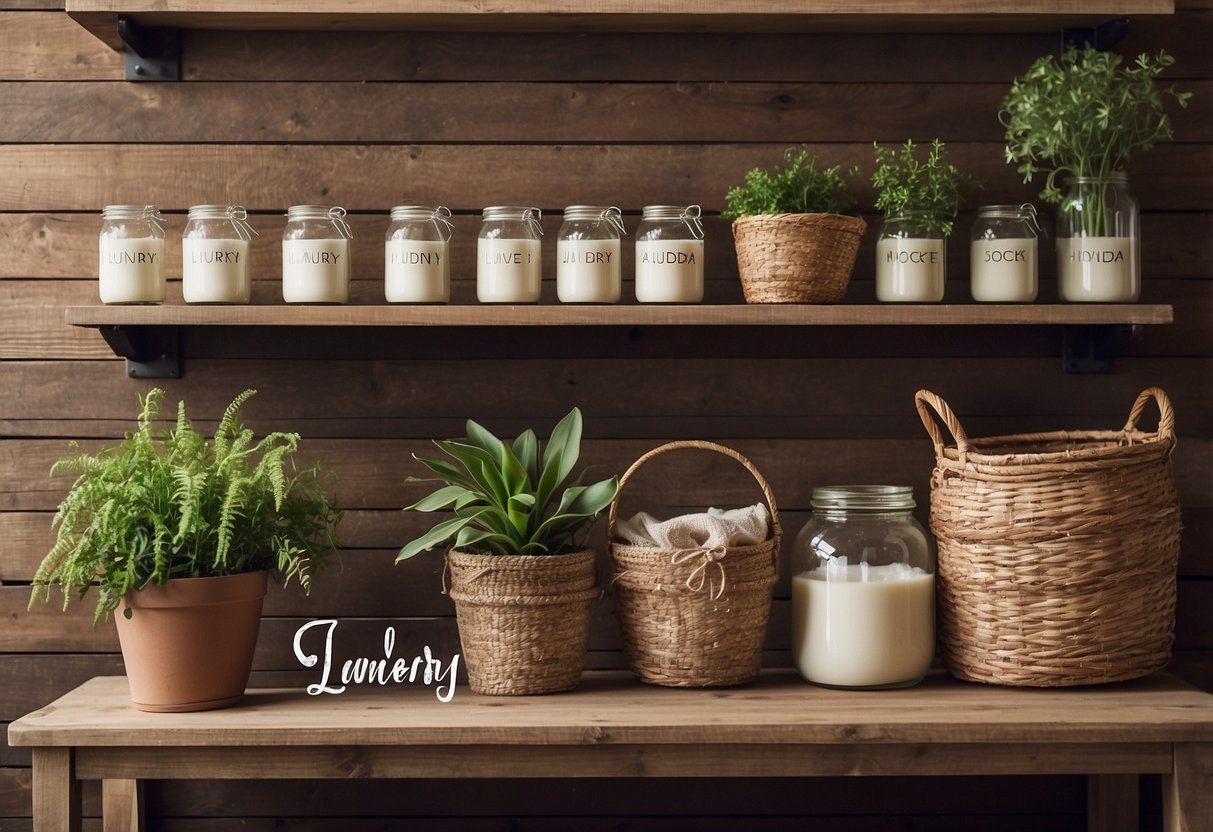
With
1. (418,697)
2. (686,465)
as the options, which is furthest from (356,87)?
(418,697)

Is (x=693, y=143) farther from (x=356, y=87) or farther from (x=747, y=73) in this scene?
(x=356, y=87)

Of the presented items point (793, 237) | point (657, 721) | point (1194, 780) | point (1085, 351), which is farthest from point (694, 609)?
point (1085, 351)

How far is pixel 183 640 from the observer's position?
1405 mm

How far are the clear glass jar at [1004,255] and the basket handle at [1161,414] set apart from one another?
0.65 feet

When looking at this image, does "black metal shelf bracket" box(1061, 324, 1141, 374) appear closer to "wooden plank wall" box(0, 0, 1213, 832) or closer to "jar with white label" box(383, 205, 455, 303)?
"wooden plank wall" box(0, 0, 1213, 832)

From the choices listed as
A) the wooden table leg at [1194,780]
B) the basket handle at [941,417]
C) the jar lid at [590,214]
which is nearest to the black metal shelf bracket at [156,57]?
the jar lid at [590,214]

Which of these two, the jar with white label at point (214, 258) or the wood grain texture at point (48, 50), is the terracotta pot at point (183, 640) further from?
the wood grain texture at point (48, 50)

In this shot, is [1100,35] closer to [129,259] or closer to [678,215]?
[678,215]

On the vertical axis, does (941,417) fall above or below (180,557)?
above

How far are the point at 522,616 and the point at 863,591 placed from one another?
1.43ft

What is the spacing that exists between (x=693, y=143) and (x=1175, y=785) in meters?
1.06

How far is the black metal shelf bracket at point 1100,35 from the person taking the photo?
1.62m

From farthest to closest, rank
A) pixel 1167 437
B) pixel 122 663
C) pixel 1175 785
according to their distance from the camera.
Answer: pixel 122 663 < pixel 1167 437 < pixel 1175 785

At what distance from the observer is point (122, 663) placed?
1685 mm
